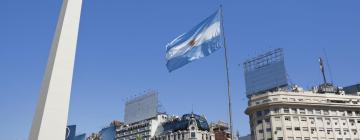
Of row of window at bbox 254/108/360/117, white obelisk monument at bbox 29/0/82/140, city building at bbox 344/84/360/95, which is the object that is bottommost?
white obelisk monument at bbox 29/0/82/140

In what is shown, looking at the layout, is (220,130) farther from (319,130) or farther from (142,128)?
(319,130)

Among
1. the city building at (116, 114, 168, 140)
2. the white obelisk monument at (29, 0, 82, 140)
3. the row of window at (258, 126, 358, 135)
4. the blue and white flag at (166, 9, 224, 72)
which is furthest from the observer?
the city building at (116, 114, 168, 140)

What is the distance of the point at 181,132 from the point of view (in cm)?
11644

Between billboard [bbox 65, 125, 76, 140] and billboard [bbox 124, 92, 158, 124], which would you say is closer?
billboard [bbox 65, 125, 76, 140]

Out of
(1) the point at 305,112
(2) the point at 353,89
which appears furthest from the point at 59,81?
(2) the point at 353,89

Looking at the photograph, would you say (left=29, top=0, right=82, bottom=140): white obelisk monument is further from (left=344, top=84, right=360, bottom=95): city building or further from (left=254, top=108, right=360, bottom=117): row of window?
(left=344, top=84, right=360, bottom=95): city building

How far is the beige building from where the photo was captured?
7856cm

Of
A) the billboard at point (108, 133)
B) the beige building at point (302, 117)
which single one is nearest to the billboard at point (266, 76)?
the beige building at point (302, 117)

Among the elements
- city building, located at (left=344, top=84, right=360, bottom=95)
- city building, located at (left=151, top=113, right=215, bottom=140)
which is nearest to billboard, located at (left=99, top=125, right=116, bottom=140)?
city building, located at (left=151, top=113, right=215, bottom=140)

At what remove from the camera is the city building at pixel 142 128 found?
126250 mm

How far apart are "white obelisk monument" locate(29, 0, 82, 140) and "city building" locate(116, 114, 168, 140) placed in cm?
11012

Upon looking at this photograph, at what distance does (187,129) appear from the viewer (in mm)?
116375

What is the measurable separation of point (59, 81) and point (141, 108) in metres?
116

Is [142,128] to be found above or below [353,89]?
below
